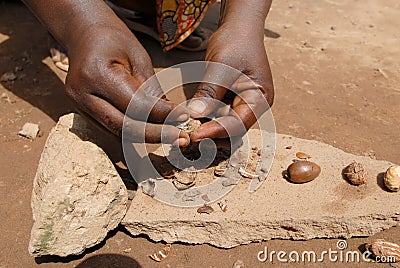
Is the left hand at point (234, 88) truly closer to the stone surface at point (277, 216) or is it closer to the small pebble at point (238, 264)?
the stone surface at point (277, 216)

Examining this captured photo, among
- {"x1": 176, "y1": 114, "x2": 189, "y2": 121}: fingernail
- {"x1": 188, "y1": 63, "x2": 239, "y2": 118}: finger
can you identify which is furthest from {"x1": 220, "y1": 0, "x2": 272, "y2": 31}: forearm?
{"x1": 176, "y1": 114, "x2": 189, "y2": 121}: fingernail

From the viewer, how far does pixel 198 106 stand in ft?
6.18

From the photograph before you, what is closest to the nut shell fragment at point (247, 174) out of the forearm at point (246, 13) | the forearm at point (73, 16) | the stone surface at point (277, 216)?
the stone surface at point (277, 216)

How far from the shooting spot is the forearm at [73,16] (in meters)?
1.97

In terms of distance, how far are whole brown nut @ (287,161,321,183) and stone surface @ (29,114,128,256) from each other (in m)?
0.71

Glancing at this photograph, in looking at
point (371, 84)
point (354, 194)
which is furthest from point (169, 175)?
point (371, 84)

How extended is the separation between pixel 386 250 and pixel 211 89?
906 millimetres

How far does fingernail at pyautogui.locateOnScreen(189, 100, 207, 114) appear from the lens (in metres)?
1.88

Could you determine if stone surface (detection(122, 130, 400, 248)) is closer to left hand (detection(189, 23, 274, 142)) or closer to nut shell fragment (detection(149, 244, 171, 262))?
nut shell fragment (detection(149, 244, 171, 262))

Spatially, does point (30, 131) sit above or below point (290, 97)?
above

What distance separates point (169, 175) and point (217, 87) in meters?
0.46

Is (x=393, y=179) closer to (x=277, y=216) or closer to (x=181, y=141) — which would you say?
(x=277, y=216)

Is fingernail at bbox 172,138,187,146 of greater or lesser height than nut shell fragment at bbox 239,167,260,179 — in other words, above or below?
above

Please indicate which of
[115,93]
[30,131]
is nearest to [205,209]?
[115,93]
